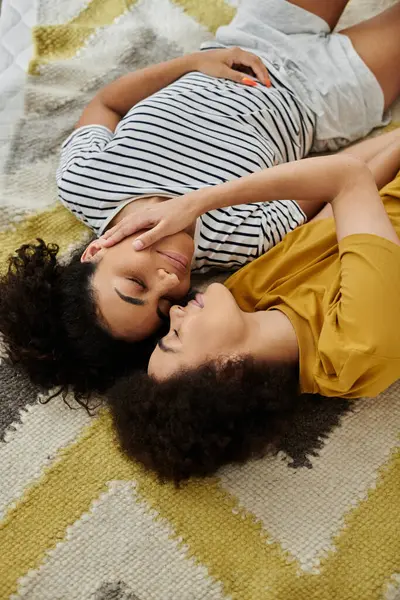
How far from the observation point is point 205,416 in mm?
871

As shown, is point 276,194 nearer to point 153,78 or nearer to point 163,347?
point 163,347

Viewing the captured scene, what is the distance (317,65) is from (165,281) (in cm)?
62

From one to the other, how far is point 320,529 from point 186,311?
0.36 m

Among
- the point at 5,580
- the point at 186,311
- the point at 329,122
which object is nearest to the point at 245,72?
the point at 329,122

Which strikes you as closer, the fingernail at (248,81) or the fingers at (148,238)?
the fingers at (148,238)

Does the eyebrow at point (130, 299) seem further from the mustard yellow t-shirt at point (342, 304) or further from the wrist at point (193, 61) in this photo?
the wrist at point (193, 61)

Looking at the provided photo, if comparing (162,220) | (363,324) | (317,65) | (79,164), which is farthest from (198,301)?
(317,65)

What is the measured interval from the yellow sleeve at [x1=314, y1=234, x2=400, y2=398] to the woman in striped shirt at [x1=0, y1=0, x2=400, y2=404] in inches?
9.7

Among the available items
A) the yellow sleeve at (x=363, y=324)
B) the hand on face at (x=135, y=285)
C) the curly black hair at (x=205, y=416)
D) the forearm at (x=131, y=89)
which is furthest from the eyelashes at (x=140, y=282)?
the forearm at (x=131, y=89)

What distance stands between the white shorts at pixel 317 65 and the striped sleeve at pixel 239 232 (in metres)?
0.29

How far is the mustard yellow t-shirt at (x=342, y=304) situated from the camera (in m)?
0.84

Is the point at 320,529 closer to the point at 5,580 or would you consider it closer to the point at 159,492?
the point at 159,492

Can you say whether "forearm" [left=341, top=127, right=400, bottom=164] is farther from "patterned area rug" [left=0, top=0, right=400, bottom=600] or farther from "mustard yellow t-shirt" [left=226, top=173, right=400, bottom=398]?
"patterned area rug" [left=0, top=0, right=400, bottom=600]

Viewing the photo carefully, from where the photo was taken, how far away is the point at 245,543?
2.90ft
